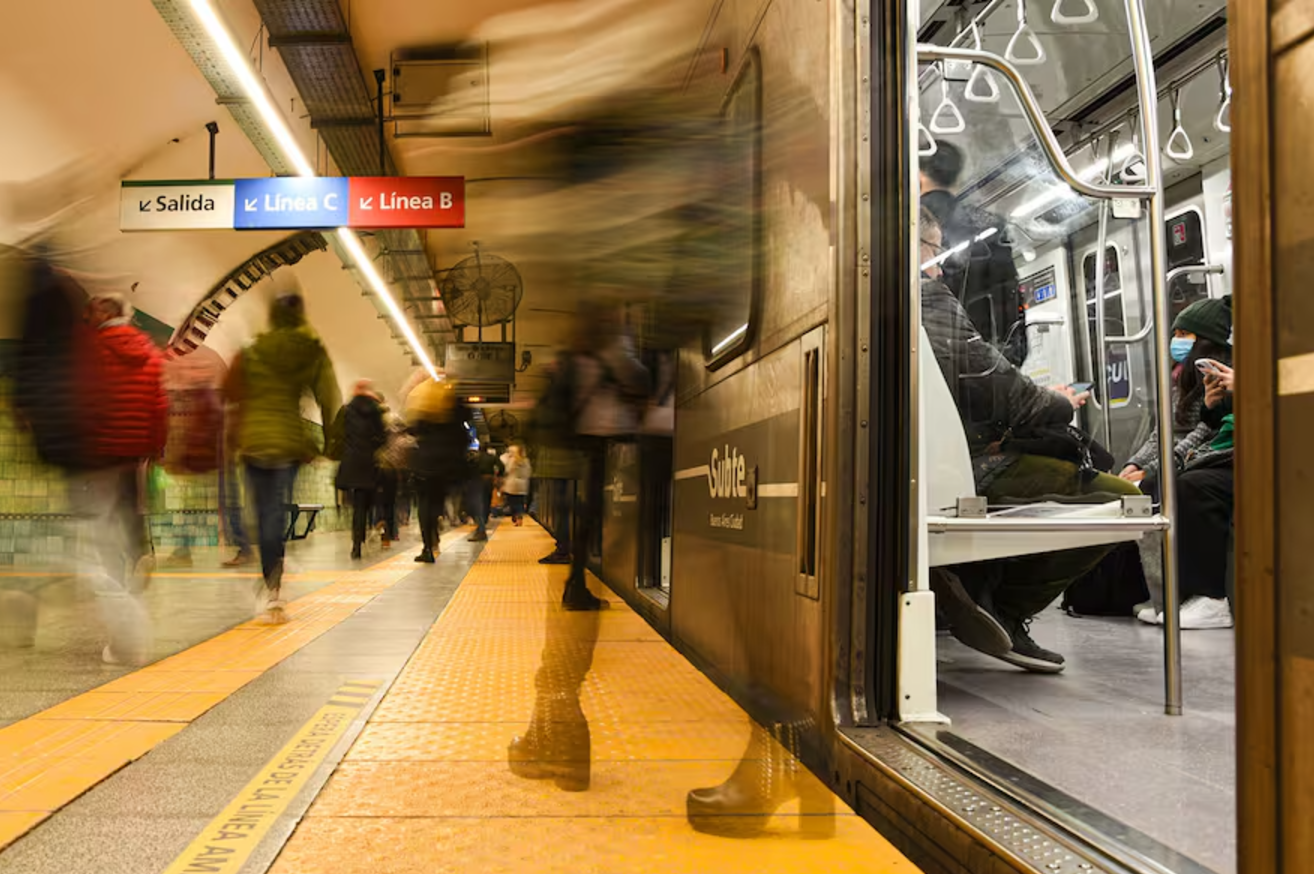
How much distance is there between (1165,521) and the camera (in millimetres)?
2840

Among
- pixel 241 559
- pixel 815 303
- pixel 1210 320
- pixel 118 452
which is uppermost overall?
pixel 1210 320

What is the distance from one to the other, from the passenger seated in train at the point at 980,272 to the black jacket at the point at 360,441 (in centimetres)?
734

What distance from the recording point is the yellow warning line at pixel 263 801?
190cm

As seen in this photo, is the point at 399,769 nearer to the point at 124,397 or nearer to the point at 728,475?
the point at 728,475

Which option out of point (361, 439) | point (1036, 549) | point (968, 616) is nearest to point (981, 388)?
point (1036, 549)

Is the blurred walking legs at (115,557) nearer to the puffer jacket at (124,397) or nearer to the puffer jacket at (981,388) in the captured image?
the puffer jacket at (124,397)

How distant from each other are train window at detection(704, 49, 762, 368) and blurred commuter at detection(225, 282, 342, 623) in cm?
286

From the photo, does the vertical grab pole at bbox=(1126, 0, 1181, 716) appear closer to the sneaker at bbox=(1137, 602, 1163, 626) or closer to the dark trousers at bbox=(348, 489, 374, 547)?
the sneaker at bbox=(1137, 602, 1163, 626)

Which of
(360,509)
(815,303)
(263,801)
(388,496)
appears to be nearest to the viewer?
(263,801)

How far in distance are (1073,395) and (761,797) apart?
203cm

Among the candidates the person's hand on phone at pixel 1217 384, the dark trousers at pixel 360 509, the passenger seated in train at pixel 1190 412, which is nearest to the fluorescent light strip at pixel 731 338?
the passenger seated in train at pixel 1190 412

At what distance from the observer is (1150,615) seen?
4.79m

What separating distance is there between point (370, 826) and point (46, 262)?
2.94 metres

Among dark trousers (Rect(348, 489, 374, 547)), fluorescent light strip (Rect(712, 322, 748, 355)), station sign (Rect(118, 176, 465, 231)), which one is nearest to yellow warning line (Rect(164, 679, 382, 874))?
fluorescent light strip (Rect(712, 322, 748, 355))
